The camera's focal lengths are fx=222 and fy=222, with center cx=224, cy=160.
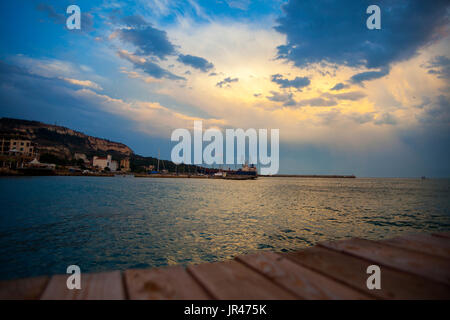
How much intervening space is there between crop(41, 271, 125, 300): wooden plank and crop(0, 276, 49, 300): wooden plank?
0.05m

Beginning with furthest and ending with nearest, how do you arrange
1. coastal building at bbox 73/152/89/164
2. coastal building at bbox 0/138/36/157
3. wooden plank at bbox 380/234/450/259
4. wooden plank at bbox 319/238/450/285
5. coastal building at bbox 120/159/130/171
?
coastal building at bbox 120/159/130/171, coastal building at bbox 73/152/89/164, coastal building at bbox 0/138/36/157, wooden plank at bbox 380/234/450/259, wooden plank at bbox 319/238/450/285

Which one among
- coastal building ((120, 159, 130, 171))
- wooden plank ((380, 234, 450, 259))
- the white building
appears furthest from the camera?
coastal building ((120, 159, 130, 171))

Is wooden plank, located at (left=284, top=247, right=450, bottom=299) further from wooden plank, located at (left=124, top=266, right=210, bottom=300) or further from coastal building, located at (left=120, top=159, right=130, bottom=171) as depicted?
coastal building, located at (left=120, top=159, right=130, bottom=171)

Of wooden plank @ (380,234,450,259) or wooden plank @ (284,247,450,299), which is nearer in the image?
wooden plank @ (284,247,450,299)

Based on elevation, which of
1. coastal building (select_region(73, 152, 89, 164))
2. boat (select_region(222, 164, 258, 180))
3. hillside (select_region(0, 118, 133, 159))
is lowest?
boat (select_region(222, 164, 258, 180))

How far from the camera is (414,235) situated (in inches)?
125

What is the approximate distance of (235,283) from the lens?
1758 mm

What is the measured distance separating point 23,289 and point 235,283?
1.57m

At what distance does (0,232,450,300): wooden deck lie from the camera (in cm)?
159

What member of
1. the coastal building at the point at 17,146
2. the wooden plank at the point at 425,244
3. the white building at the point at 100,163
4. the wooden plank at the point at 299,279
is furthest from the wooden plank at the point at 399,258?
the white building at the point at 100,163

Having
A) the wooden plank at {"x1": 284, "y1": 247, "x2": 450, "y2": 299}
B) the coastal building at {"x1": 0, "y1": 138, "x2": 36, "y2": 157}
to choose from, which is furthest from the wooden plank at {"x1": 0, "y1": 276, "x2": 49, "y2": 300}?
the coastal building at {"x1": 0, "y1": 138, "x2": 36, "y2": 157}

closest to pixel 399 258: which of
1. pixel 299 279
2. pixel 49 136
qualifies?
pixel 299 279
